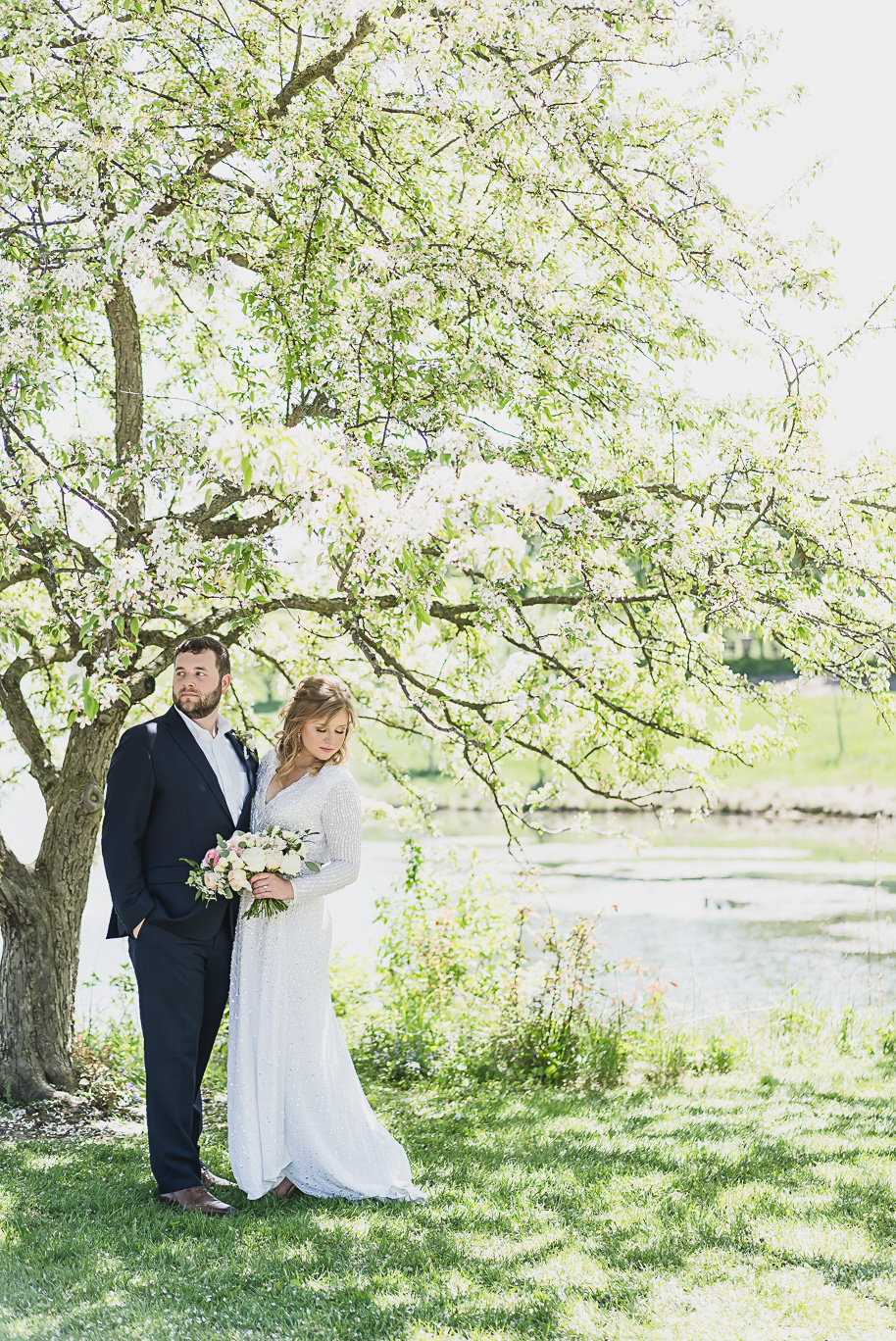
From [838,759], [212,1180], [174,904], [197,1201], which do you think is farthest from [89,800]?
[838,759]

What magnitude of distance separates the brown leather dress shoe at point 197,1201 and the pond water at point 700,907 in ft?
10.8

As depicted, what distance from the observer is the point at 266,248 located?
572 cm

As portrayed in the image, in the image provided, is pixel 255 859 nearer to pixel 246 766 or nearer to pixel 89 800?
pixel 246 766

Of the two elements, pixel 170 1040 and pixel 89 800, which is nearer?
pixel 170 1040

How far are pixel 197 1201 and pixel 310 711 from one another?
1.86m

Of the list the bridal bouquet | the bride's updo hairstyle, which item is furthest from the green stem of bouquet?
the bride's updo hairstyle

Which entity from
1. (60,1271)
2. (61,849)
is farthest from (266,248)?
(60,1271)

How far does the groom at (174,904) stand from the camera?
4195 mm

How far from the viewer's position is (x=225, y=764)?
4.58m

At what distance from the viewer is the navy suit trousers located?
4.20m

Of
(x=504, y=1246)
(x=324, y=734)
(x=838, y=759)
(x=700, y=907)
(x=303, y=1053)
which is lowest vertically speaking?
(x=700, y=907)

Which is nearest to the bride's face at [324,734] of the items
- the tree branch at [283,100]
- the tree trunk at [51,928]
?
the tree trunk at [51,928]

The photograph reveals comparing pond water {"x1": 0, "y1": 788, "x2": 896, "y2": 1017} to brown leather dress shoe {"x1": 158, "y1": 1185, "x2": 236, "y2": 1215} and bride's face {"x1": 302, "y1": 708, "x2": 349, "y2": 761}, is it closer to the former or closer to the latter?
bride's face {"x1": 302, "y1": 708, "x2": 349, "y2": 761}

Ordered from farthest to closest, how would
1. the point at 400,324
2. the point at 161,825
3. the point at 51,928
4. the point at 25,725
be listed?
the point at 25,725 → the point at 51,928 → the point at 400,324 → the point at 161,825
